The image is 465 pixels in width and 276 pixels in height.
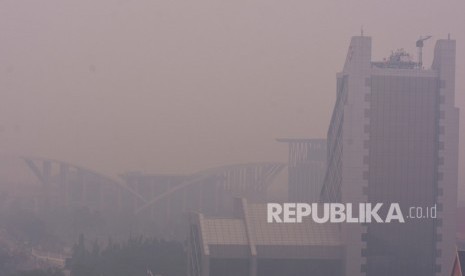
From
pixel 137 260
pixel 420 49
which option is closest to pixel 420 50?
pixel 420 49

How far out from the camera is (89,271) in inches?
633

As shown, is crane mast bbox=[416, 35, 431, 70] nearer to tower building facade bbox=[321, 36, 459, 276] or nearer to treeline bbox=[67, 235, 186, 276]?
tower building facade bbox=[321, 36, 459, 276]

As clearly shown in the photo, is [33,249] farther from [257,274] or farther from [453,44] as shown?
[453,44]

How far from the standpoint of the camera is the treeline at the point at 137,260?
17.7m

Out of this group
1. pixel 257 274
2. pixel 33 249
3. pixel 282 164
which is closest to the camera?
pixel 257 274

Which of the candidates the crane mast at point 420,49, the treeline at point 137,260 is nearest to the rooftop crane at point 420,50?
the crane mast at point 420,49

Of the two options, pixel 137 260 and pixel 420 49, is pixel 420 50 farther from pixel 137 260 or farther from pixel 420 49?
pixel 137 260

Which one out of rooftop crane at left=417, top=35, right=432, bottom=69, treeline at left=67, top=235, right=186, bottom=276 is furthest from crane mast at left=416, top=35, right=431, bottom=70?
treeline at left=67, top=235, right=186, bottom=276

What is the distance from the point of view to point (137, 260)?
18.4 m

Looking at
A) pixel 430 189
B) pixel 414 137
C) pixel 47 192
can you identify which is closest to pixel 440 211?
pixel 430 189

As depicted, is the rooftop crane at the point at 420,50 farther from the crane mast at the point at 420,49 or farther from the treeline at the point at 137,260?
the treeline at the point at 137,260

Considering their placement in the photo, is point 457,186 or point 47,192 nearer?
point 457,186

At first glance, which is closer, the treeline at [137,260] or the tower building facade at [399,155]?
the tower building facade at [399,155]

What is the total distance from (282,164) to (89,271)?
944 centimetres
